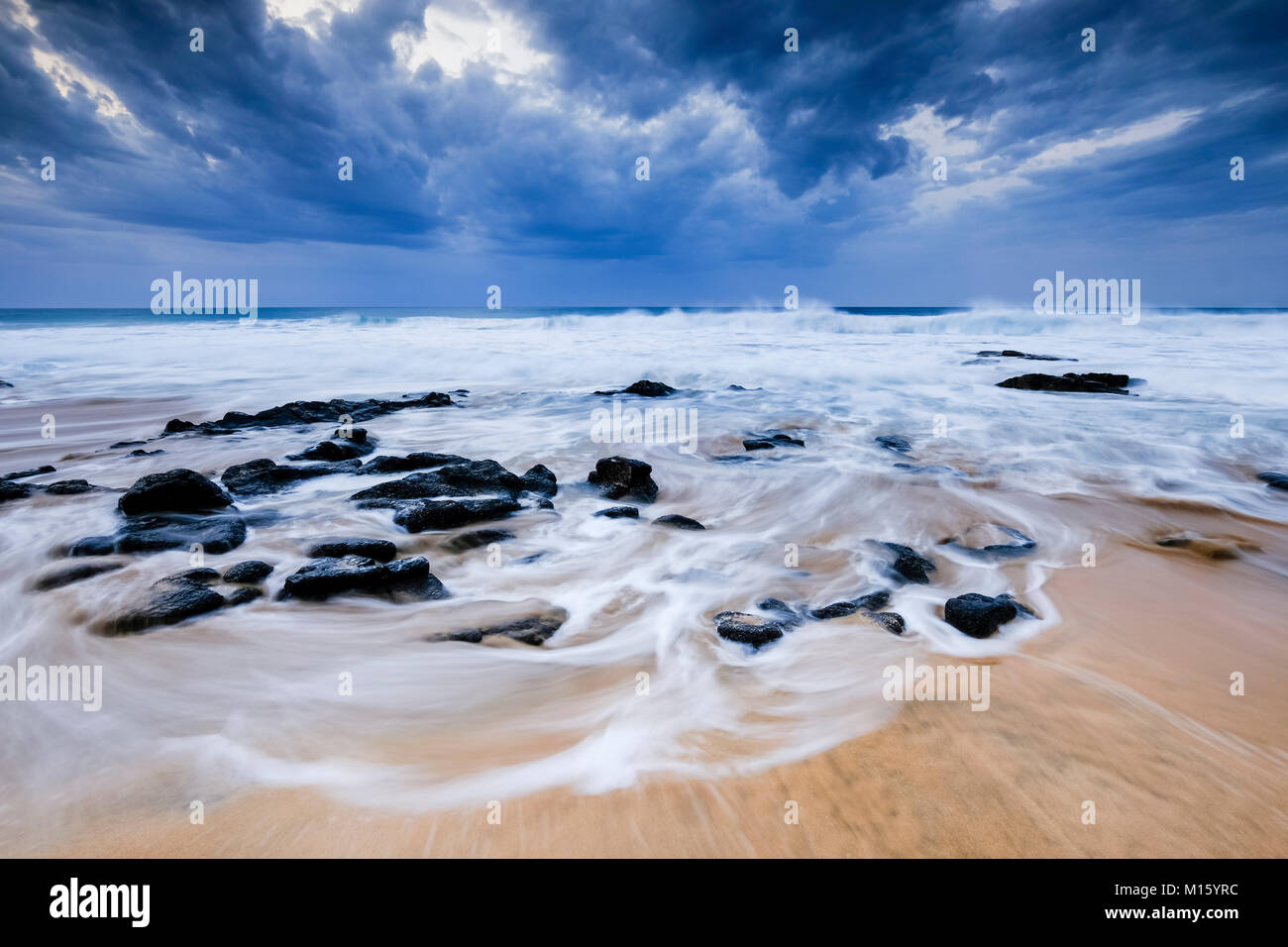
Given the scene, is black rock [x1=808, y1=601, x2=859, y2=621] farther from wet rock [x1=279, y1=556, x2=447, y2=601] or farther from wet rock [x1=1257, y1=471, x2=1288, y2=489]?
wet rock [x1=1257, y1=471, x2=1288, y2=489]

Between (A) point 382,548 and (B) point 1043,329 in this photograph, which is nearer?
(A) point 382,548

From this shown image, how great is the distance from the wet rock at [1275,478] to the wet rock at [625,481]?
7299mm

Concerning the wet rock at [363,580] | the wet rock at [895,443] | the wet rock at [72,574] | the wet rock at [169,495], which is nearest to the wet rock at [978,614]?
the wet rock at [363,580]

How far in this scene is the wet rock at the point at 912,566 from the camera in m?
4.40

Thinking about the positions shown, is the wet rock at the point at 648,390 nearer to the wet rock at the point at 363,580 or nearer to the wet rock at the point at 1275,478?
the wet rock at the point at 1275,478

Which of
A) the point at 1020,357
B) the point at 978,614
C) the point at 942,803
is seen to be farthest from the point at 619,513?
the point at 1020,357

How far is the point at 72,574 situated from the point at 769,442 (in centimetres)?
785

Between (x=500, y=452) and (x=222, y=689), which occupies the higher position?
(x=500, y=452)

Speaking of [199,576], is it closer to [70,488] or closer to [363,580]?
[363,580]
